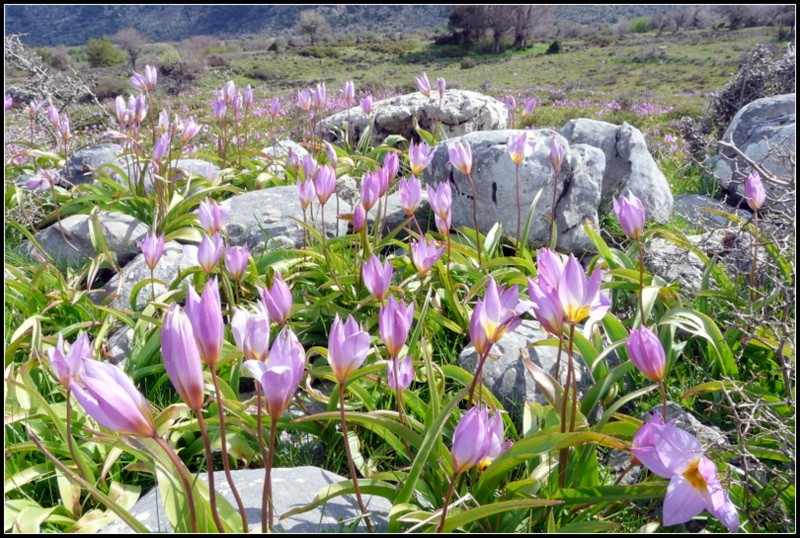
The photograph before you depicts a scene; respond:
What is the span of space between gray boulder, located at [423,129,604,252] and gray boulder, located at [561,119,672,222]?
488 millimetres

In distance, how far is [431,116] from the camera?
6.38 metres

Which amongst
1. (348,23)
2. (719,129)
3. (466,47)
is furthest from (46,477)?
(348,23)

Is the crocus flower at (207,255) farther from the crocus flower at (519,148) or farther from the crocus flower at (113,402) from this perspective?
the crocus flower at (519,148)

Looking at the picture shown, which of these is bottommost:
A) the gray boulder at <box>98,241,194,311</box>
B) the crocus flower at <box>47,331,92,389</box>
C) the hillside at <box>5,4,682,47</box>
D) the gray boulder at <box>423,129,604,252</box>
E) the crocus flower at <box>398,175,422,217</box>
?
the gray boulder at <box>98,241,194,311</box>

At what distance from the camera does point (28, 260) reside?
3.90 metres

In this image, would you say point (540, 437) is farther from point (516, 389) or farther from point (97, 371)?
point (97, 371)

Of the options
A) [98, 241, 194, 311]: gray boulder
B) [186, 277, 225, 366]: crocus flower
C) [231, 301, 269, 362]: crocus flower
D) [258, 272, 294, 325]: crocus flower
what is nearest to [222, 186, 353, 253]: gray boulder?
[98, 241, 194, 311]: gray boulder

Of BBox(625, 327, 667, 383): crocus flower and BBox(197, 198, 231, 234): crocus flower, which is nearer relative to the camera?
BBox(625, 327, 667, 383): crocus flower

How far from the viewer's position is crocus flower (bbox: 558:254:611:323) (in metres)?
1.39

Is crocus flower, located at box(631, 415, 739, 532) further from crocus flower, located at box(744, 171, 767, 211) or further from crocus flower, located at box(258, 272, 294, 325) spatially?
crocus flower, located at box(744, 171, 767, 211)

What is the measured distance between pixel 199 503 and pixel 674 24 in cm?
6230

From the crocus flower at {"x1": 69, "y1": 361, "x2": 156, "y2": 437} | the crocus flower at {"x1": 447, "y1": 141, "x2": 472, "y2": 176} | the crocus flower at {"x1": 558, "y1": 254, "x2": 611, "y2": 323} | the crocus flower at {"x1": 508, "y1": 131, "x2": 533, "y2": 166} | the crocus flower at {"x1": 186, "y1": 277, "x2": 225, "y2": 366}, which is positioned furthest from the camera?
the crocus flower at {"x1": 508, "y1": 131, "x2": 533, "y2": 166}

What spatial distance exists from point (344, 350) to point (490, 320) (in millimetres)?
392

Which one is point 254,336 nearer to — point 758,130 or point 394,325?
point 394,325
